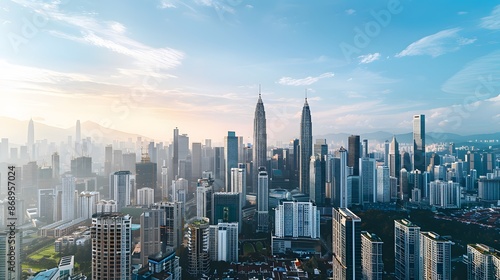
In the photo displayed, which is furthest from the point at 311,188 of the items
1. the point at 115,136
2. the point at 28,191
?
the point at 28,191

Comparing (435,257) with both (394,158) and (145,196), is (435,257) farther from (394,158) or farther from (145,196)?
(394,158)

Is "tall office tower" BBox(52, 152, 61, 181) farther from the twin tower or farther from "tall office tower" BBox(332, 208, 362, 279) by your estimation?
the twin tower

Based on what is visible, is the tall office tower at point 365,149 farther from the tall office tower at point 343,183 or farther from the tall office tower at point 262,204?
the tall office tower at point 262,204

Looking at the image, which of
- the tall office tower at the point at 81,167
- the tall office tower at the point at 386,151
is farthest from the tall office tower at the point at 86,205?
the tall office tower at the point at 386,151

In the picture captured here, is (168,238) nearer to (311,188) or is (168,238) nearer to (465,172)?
(311,188)

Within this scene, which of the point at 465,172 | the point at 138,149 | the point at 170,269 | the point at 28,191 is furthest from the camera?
the point at 465,172

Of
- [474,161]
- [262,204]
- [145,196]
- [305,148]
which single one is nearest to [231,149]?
[305,148]

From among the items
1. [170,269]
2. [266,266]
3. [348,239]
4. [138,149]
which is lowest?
[266,266]
